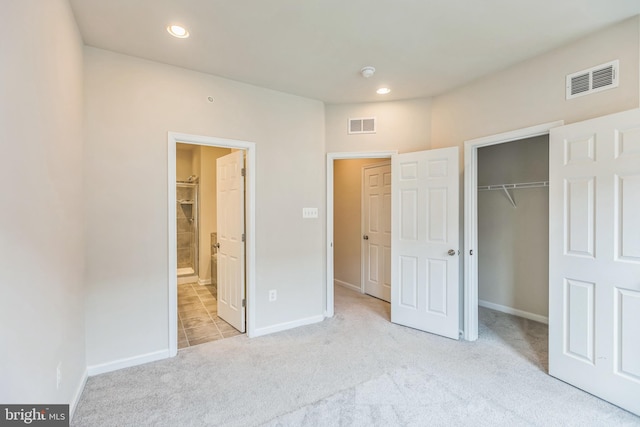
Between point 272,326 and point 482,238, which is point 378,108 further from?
point 272,326

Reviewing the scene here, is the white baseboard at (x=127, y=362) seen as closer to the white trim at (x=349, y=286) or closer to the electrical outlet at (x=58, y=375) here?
the electrical outlet at (x=58, y=375)

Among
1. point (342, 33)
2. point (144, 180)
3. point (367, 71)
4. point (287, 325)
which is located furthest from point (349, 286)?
point (342, 33)

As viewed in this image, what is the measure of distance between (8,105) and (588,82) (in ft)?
11.5

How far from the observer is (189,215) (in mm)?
5859

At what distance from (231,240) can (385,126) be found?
7.49ft

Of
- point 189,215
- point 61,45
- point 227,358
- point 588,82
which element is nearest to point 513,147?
point 588,82

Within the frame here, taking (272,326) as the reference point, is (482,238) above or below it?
above

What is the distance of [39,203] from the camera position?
1.48 meters

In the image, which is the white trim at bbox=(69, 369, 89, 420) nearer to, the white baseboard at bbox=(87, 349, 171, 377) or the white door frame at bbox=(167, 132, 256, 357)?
the white baseboard at bbox=(87, 349, 171, 377)

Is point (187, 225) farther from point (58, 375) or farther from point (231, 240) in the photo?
point (58, 375)

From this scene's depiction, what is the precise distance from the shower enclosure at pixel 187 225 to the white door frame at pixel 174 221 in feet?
9.32

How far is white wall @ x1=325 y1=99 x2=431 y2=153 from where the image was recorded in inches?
141

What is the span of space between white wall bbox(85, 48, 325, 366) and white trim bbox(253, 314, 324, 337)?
5cm

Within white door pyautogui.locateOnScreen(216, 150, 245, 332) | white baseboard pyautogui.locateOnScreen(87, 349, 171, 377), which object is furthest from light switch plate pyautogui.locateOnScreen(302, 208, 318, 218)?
white baseboard pyautogui.locateOnScreen(87, 349, 171, 377)
